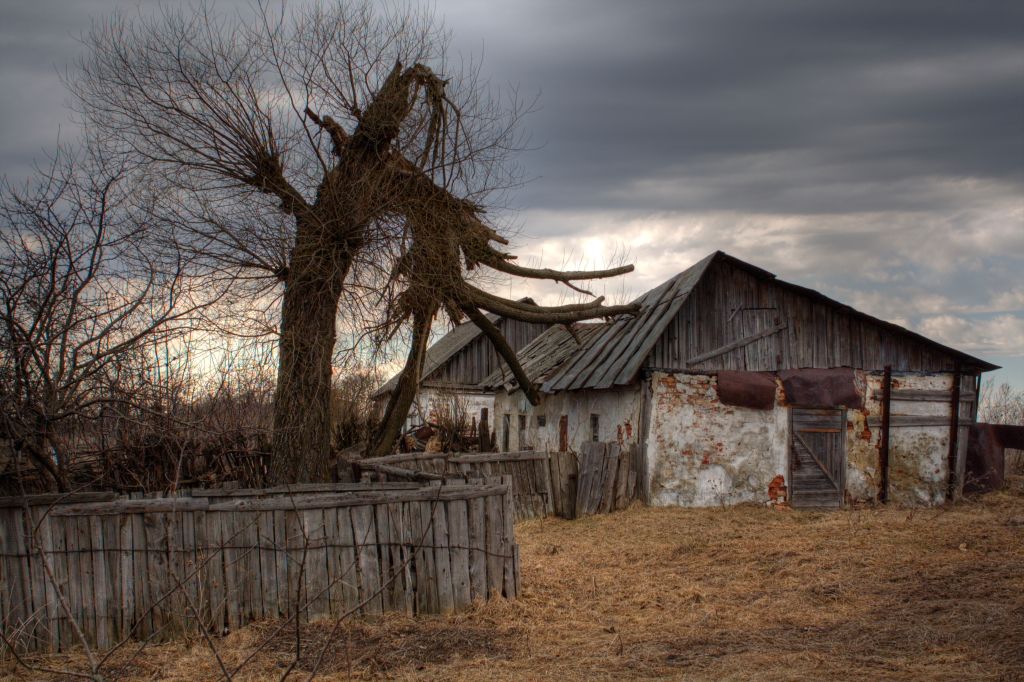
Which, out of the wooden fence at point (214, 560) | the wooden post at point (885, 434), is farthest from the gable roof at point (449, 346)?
the wooden fence at point (214, 560)

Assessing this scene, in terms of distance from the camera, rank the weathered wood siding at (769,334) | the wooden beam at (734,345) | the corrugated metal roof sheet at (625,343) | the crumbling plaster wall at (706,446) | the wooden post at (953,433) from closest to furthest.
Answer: the crumbling plaster wall at (706,446) → the corrugated metal roof sheet at (625,343) → the wooden beam at (734,345) → the weathered wood siding at (769,334) → the wooden post at (953,433)

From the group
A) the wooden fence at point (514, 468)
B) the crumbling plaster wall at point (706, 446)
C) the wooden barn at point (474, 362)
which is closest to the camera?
the wooden fence at point (514, 468)

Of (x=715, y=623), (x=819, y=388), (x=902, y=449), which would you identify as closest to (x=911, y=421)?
(x=902, y=449)

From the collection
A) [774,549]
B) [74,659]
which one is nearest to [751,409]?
[774,549]

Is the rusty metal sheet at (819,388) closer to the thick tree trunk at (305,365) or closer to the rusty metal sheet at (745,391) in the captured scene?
the rusty metal sheet at (745,391)

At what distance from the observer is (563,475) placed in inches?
591

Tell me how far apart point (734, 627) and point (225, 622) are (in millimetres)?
4157

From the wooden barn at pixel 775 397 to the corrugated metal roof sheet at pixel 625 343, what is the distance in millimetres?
54

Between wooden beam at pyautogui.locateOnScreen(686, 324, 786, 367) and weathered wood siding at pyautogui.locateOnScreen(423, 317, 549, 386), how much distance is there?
1507 cm

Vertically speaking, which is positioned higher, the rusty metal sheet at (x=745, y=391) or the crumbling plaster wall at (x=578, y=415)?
the rusty metal sheet at (x=745, y=391)

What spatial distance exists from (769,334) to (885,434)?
9.15 ft

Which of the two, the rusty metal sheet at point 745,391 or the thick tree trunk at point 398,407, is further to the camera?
the thick tree trunk at point 398,407

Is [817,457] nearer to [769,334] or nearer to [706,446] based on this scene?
[706,446]

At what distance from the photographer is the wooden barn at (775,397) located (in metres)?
15.1
